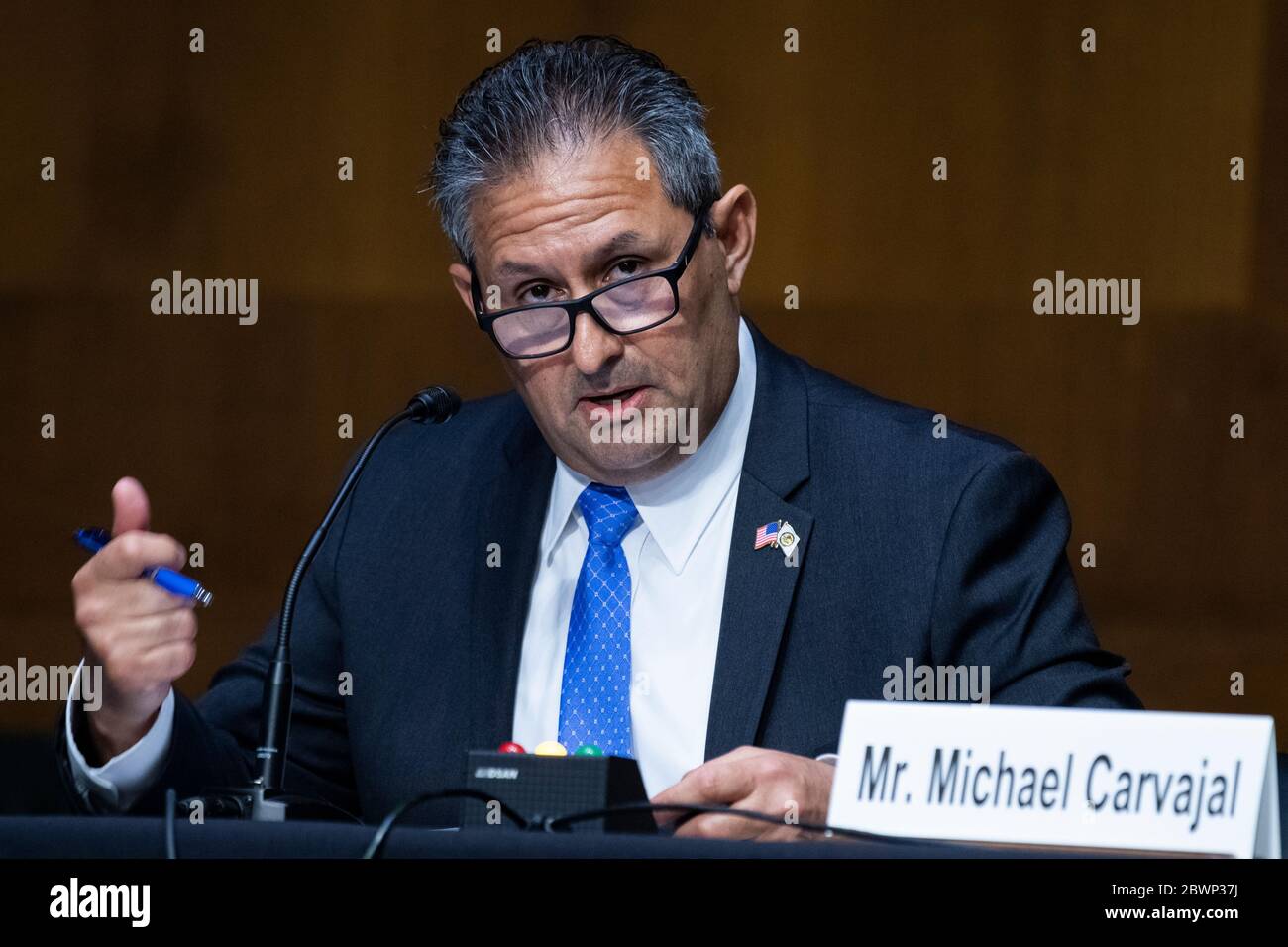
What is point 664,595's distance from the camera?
6.36 ft

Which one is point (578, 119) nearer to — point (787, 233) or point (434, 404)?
point (434, 404)

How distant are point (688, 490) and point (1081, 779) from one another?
906mm

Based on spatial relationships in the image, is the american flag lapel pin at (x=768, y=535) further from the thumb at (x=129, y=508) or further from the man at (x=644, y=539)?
the thumb at (x=129, y=508)

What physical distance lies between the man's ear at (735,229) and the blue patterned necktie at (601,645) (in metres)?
0.31

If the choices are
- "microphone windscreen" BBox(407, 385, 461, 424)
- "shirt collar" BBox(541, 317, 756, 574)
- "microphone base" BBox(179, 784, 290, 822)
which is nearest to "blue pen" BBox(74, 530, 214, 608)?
"microphone base" BBox(179, 784, 290, 822)

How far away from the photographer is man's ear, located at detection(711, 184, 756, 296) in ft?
6.51

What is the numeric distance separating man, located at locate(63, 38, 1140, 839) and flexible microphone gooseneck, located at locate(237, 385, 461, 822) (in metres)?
0.18

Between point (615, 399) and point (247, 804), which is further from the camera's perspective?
point (615, 399)

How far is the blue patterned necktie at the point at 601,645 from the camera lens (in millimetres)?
1858
